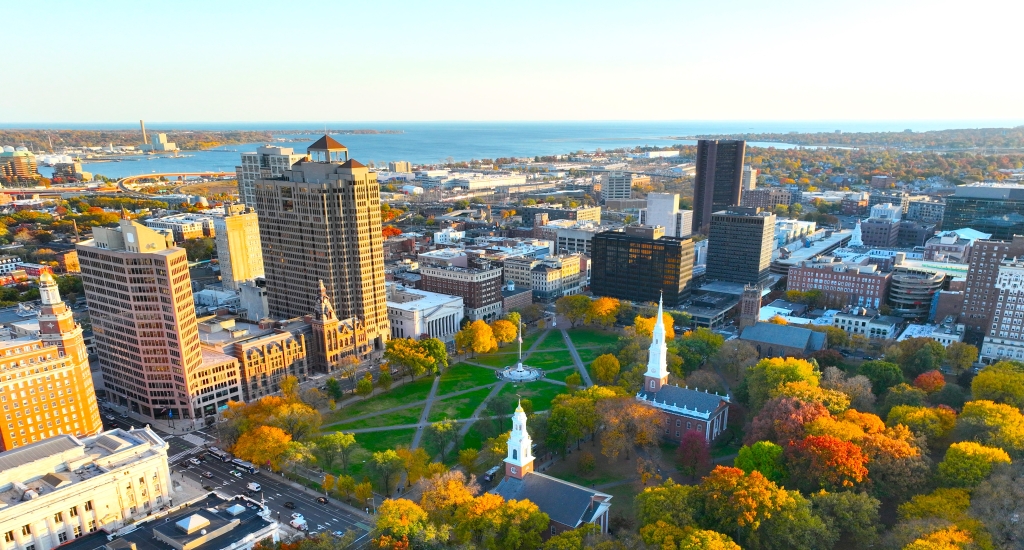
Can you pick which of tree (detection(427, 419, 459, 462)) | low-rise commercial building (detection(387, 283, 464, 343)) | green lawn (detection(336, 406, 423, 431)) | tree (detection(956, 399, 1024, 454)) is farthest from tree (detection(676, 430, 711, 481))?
low-rise commercial building (detection(387, 283, 464, 343))

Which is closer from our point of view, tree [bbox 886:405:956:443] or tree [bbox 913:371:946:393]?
tree [bbox 886:405:956:443]

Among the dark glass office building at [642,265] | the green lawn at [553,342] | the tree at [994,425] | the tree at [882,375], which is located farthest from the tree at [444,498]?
the dark glass office building at [642,265]

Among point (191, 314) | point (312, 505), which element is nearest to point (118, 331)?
point (191, 314)

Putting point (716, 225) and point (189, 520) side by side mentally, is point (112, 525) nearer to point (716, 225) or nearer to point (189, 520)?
point (189, 520)

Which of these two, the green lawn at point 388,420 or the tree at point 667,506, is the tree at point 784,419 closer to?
the tree at point 667,506

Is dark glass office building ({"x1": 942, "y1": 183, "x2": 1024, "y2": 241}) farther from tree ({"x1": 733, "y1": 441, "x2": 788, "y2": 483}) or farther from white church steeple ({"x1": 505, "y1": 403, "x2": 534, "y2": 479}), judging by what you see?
white church steeple ({"x1": 505, "y1": 403, "x2": 534, "y2": 479})

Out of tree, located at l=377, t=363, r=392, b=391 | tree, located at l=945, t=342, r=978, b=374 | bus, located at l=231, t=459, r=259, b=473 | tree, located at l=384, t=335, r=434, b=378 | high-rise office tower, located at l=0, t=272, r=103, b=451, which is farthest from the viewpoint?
tree, located at l=384, t=335, r=434, b=378
